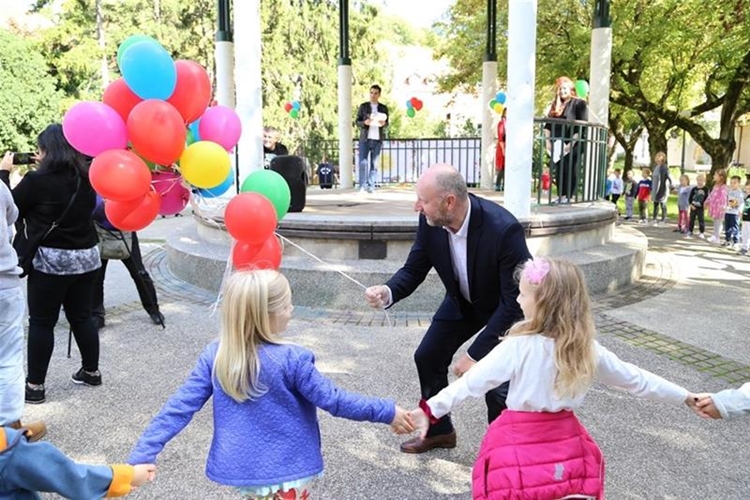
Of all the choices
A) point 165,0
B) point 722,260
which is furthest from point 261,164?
point 165,0

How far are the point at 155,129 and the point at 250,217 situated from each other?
0.76 metres

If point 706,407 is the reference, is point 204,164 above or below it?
above

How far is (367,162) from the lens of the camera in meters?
12.1

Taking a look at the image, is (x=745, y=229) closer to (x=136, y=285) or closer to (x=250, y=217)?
(x=136, y=285)

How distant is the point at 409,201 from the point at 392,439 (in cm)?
720

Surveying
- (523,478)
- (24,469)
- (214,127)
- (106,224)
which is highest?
(214,127)

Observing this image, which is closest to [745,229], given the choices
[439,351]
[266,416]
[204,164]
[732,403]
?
[439,351]

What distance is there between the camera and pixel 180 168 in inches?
159

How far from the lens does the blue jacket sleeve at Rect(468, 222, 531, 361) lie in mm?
3119

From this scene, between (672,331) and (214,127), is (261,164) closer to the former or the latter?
(214,127)

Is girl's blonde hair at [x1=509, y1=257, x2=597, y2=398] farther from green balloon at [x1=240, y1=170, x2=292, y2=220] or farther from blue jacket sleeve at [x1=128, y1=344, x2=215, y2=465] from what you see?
green balloon at [x1=240, y1=170, x2=292, y2=220]

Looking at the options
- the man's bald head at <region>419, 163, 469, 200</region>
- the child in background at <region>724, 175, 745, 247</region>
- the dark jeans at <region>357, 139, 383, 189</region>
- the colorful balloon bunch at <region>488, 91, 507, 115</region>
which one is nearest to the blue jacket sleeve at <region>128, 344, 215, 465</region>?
the man's bald head at <region>419, 163, 469, 200</region>

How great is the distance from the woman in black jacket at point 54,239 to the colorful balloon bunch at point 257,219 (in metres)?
1.13

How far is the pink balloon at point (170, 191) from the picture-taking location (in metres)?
4.29
